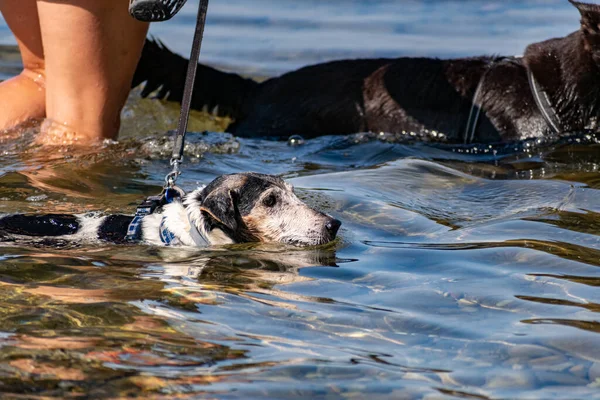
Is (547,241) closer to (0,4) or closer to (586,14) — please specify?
(586,14)

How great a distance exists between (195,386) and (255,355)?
0.34m

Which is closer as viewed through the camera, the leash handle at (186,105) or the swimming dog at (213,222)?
the swimming dog at (213,222)

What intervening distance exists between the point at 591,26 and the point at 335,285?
4.77 meters

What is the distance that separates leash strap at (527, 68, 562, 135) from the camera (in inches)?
311

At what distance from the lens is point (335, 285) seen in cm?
424

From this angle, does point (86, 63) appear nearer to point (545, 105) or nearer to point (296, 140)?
point (296, 140)

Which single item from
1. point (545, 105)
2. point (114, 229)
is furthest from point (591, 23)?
point (114, 229)

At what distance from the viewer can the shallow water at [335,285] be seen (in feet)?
10.1

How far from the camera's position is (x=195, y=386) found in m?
2.98

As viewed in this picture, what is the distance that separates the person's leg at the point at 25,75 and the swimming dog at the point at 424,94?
1557 millimetres

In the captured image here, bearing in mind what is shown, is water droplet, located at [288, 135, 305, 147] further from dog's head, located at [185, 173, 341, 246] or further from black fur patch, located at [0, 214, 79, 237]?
black fur patch, located at [0, 214, 79, 237]

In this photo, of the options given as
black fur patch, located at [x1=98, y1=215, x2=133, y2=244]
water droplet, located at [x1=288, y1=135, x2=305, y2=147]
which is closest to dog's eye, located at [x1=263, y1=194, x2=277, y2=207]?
black fur patch, located at [x1=98, y1=215, x2=133, y2=244]

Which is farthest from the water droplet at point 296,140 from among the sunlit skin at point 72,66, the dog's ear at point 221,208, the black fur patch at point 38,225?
the black fur patch at point 38,225

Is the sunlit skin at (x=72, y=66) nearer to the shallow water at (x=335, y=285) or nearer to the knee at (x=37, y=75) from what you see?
the knee at (x=37, y=75)
